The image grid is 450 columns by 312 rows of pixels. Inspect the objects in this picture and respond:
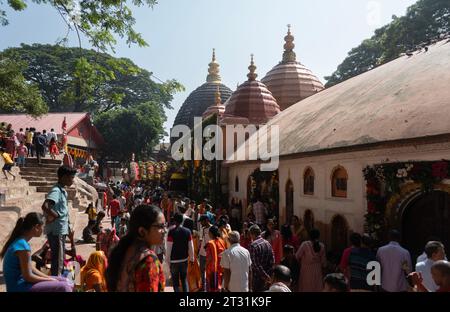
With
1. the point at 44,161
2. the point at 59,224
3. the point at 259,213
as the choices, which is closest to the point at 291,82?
the point at 259,213

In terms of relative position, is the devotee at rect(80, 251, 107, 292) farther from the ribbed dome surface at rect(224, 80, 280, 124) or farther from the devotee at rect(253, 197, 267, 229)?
the ribbed dome surface at rect(224, 80, 280, 124)

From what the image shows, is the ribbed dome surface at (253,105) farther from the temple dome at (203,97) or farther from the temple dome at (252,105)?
the temple dome at (203,97)

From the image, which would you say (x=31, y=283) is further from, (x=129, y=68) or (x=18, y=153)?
(x=18, y=153)

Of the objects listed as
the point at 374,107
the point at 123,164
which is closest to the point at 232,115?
the point at 374,107

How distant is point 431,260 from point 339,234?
565 cm

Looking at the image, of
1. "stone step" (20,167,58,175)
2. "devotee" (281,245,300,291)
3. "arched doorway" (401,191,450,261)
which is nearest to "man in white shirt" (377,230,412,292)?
"devotee" (281,245,300,291)

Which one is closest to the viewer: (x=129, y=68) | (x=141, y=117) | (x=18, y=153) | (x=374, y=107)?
(x=129, y=68)

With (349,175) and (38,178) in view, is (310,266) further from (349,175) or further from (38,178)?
(38,178)

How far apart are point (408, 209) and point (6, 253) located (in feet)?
26.8

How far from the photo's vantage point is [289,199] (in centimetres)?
1423

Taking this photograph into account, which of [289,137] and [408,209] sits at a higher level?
[289,137]

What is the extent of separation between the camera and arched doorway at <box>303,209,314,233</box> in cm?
1229

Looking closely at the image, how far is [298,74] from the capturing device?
31656 mm

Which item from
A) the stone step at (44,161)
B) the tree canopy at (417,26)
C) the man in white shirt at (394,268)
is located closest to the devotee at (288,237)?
the man in white shirt at (394,268)
